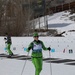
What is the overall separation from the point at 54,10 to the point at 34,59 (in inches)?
2530

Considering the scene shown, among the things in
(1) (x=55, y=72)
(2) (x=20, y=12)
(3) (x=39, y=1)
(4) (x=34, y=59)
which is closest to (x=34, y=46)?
(4) (x=34, y=59)

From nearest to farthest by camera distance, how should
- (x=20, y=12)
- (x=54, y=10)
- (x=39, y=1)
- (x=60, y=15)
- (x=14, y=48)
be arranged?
1. (x=14, y=48)
2. (x=20, y=12)
3. (x=39, y=1)
4. (x=60, y=15)
5. (x=54, y=10)

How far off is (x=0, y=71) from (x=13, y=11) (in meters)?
26.2

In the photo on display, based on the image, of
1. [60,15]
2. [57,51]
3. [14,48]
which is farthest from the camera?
[60,15]

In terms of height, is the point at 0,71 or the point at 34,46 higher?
the point at 34,46

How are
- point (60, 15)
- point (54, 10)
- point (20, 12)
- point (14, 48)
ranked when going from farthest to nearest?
point (54, 10) < point (60, 15) < point (20, 12) < point (14, 48)

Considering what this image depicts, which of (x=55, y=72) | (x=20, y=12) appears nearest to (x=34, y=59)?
(x=55, y=72)

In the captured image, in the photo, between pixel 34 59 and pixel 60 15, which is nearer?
pixel 34 59

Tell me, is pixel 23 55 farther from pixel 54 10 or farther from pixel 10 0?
pixel 54 10

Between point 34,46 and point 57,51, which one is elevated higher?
point 34,46

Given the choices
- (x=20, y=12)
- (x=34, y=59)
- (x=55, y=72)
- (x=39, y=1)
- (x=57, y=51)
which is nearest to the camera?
(x=34, y=59)

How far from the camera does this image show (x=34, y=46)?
983 cm

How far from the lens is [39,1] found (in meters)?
41.6

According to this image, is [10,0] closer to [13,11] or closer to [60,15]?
[13,11]
